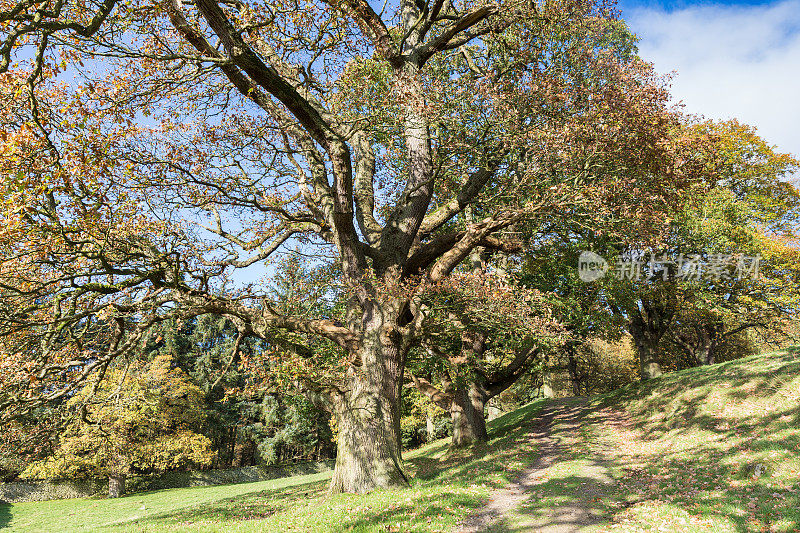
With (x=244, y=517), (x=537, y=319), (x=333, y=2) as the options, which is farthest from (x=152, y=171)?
(x=537, y=319)

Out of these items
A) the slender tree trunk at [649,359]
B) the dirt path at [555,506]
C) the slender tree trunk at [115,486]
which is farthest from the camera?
the slender tree trunk at [115,486]

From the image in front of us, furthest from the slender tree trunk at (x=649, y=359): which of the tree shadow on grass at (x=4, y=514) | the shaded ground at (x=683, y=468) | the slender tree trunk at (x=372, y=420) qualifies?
the tree shadow on grass at (x=4, y=514)

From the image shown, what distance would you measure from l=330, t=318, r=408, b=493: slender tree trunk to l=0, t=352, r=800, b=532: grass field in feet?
2.42

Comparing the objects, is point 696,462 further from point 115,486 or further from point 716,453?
point 115,486

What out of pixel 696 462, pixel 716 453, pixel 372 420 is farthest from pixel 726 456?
pixel 372 420

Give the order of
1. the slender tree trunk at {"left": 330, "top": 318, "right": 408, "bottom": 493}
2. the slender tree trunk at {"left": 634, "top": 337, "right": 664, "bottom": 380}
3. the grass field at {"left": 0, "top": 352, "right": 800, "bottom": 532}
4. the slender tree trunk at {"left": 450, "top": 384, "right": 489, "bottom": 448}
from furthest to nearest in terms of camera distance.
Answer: the slender tree trunk at {"left": 634, "top": 337, "right": 664, "bottom": 380}, the slender tree trunk at {"left": 450, "top": 384, "right": 489, "bottom": 448}, the slender tree trunk at {"left": 330, "top": 318, "right": 408, "bottom": 493}, the grass field at {"left": 0, "top": 352, "right": 800, "bottom": 532}

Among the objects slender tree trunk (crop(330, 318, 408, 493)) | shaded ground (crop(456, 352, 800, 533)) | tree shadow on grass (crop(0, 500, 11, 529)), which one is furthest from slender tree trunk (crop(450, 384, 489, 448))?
tree shadow on grass (crop(0, 500, 11, 529))

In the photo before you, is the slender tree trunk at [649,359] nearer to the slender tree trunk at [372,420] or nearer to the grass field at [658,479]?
the grass field at [658,479]

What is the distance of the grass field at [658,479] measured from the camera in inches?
273

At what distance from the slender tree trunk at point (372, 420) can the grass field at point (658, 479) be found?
0.74 m

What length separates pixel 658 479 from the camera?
30.6 ft

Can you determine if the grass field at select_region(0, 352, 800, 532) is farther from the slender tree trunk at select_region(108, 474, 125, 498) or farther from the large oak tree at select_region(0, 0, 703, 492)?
the slender tree trunk at select_region(108, 474, 125, 498)

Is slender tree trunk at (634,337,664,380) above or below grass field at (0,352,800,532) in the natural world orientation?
above

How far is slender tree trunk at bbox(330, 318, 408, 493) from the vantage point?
34.6 ft
